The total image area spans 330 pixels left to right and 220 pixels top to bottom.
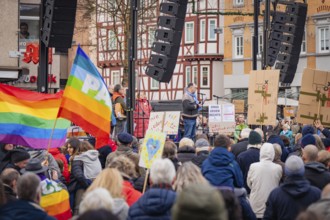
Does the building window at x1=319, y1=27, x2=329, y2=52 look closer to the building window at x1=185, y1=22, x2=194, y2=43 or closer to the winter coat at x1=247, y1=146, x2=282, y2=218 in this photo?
the building window at x1=185, y1=22, x2=194, y2=43

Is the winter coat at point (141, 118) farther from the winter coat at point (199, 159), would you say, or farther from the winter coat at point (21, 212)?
the winter coat at point (21, 212)

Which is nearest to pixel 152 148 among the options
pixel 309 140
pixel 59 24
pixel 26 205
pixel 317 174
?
pixel 317 174

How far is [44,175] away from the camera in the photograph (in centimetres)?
1043

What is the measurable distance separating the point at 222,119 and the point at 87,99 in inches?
471

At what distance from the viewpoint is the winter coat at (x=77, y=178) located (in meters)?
12.0

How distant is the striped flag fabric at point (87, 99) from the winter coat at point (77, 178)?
50cm

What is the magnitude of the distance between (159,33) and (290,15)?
8411 millimetres

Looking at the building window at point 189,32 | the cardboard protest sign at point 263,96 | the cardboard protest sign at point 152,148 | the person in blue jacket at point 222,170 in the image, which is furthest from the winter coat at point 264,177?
the building window at point 189,32

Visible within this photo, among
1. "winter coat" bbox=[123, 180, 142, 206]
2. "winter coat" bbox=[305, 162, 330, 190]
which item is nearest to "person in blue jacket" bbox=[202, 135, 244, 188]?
"winter coat" bbox=[305, 162, 330, 190]

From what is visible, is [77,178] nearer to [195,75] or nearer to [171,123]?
[171,123]

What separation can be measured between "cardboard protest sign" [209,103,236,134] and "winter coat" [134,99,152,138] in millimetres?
1971

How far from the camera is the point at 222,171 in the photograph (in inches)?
418

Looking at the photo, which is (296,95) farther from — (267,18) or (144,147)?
(144,147)

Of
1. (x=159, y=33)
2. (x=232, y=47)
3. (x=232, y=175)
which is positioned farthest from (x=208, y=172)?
(x=232, y=47)
